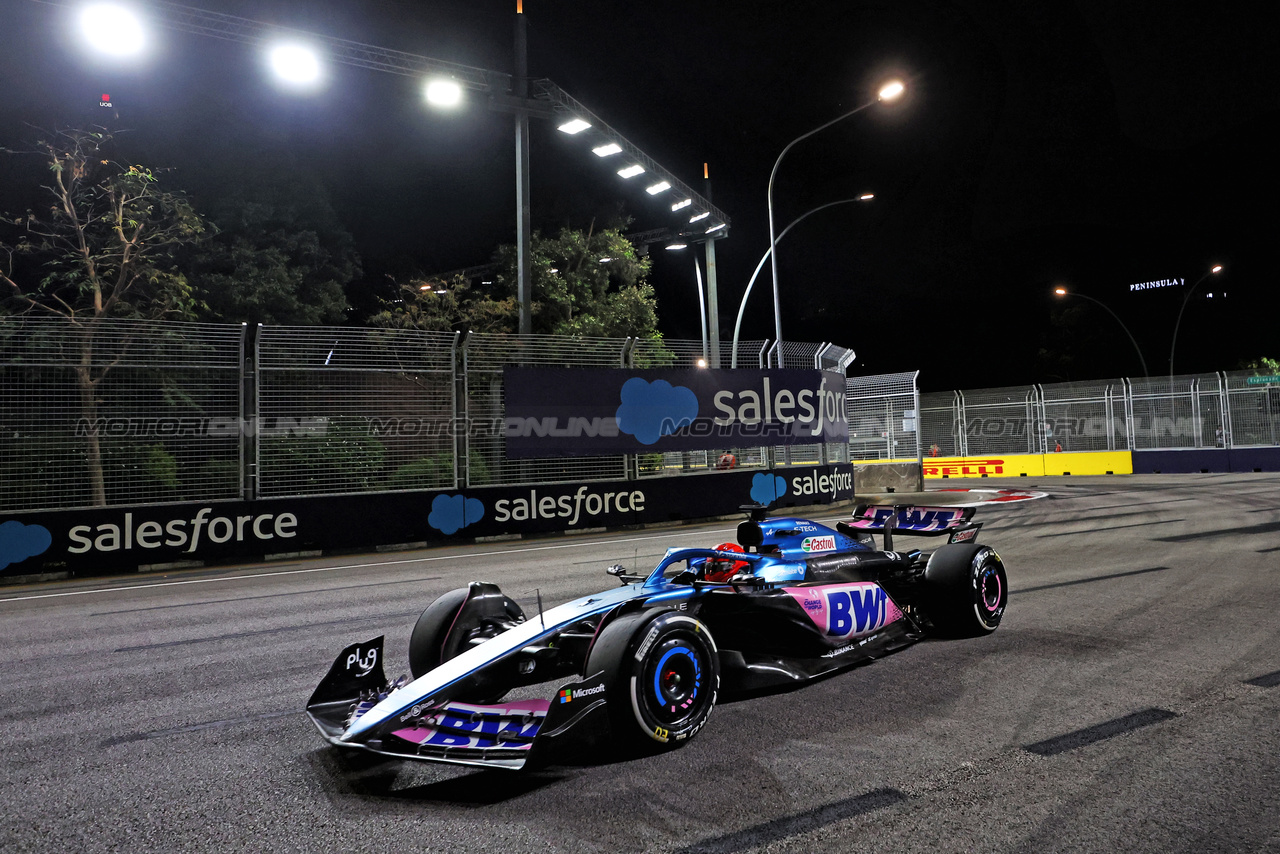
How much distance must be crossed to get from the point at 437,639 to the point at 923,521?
143 inches

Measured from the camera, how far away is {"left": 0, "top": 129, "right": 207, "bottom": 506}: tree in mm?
16844

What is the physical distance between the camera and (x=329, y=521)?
40.9 ft

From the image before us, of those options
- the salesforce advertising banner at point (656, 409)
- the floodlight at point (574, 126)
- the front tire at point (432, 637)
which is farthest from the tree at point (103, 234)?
the front tire at point (432, 637)

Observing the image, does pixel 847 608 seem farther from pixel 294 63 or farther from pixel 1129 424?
pixel 1129 424

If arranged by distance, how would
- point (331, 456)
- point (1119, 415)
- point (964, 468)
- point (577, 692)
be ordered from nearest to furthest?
point (577, 692) < point (331, 456) < point (1119, 415) < point (964, 468)

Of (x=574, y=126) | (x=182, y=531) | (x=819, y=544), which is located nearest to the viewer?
(x=819, y=544)

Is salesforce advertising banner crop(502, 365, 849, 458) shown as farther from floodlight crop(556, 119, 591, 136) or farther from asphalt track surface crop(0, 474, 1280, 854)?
asphalt track surface crop(0, 474, 1280, 854)

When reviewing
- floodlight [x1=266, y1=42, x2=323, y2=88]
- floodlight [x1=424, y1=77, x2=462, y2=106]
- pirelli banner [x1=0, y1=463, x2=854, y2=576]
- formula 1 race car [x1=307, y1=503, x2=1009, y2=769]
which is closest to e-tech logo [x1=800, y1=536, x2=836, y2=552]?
formula 1 race car [x1=307, y1=503, x2=1009, y2=769]

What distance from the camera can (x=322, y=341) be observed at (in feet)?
42.4

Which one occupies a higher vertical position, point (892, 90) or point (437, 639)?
point (892, 90)

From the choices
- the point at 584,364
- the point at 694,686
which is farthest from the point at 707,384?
the point at 694,686

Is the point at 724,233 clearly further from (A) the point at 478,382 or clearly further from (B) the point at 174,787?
(B) the point at 174,787

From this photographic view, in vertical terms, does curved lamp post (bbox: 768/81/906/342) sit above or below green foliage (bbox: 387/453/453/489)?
above

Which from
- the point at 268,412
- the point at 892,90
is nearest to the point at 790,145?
the point at 892,90
